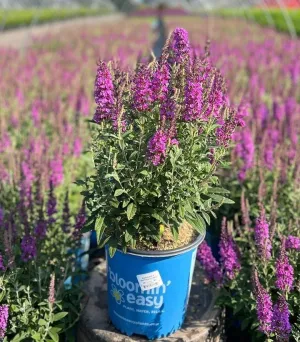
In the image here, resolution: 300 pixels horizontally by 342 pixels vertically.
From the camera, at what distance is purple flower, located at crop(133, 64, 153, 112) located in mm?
2107

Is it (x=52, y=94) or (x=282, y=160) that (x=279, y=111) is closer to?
A: (x=282, y=160)

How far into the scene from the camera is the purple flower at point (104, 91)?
2170 millimetres

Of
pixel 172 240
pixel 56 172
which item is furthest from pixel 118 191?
pixel 56 172

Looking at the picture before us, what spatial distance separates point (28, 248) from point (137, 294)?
28.8 inches

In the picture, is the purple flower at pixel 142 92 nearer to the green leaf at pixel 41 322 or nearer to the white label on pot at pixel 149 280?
the white label on pot at pixel 149 280

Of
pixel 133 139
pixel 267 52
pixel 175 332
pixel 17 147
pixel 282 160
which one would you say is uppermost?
pixel 267 52

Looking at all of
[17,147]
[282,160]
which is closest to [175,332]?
[282,160]

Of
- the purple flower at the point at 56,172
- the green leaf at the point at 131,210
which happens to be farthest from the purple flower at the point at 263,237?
the purple flower at the point at 56,172

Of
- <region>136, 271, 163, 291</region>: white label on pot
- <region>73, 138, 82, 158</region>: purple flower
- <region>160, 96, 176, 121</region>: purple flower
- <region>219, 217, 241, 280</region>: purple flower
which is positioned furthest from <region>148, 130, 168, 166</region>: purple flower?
<region>73, 138, 82, 158</region>: purple flower

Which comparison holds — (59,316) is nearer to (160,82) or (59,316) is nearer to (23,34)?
(160,82)

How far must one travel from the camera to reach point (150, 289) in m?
2.44

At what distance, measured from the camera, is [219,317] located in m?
2.80

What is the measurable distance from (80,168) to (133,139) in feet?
7.97

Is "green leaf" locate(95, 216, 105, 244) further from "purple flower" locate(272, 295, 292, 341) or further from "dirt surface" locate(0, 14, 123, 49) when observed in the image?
"dirt surface" locate(0, 14, 123, 49)
